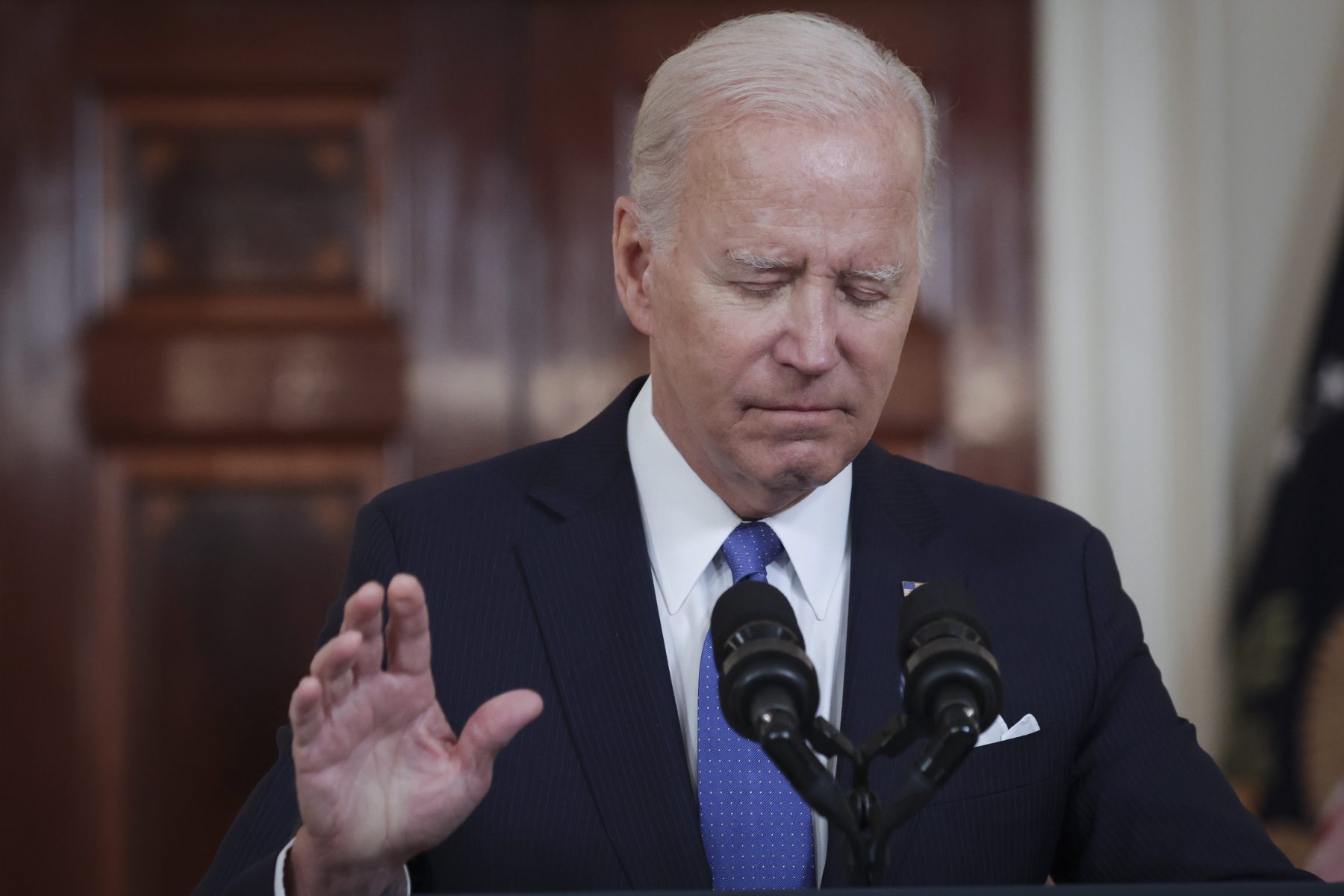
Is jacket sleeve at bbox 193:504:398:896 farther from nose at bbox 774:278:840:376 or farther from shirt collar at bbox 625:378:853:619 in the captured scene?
nose at bbox 774:278:840:376

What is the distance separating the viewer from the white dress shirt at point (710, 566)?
129cm

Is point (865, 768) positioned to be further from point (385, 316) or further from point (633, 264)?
point (385, 316)

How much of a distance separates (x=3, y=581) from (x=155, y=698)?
335mm

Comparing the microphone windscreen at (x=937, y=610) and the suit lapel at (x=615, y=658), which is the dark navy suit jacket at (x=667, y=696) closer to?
the suit lapel at (x=615, y=658)

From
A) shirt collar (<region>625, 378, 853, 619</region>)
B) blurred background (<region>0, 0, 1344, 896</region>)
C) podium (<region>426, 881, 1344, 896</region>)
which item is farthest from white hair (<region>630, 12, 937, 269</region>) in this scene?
blurred background (<region>0, 0, 1344, 896</region>)

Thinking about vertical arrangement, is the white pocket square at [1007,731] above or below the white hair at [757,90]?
below

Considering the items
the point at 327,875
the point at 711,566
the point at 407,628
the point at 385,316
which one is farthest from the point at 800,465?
the point at 385,316

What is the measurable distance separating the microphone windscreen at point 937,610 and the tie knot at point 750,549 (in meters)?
0.46

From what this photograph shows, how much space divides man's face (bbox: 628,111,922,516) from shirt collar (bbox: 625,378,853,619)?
0.25 feet

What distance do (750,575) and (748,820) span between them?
23cm

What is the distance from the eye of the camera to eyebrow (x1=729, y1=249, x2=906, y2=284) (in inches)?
46.7

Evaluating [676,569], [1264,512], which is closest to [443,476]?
[676,569]

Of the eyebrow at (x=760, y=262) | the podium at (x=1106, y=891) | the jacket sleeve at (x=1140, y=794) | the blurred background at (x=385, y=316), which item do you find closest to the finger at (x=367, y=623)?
the podium at (x=1106, y=891)

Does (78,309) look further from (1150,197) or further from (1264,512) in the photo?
(1264,512)
